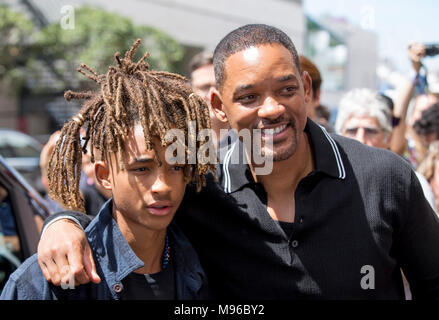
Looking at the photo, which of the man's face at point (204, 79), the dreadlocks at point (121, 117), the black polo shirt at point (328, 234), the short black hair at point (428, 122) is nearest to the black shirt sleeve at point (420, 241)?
the black polo shirt at point (328, 234)

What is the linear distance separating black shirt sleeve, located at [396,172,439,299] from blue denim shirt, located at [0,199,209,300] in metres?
A: 0.91

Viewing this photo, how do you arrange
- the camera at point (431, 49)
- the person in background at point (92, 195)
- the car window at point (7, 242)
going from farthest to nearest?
A: the person in background at point (92, 195)
the camera at point (431, 49)
the car window at point (7, 242)

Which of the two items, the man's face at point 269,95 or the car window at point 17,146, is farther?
the car window at point 17,146

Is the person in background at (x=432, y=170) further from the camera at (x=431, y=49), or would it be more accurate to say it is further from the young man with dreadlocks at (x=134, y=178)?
the young man with dreadlocks at (x=134, y=178)

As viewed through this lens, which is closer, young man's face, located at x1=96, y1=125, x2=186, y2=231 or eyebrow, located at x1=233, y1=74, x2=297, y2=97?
young man's face, located at x1=96, y1=125, x2=186, y2=231

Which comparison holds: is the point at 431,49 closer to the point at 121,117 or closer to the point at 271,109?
the point at 271,109

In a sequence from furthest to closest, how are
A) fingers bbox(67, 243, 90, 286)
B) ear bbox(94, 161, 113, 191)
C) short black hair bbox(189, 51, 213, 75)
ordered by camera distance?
short black hair bbox(189, 51, 213, 75) → ear bbox(94, 161, 113, 191) → fingers bbox(67, 243, 90, 286)

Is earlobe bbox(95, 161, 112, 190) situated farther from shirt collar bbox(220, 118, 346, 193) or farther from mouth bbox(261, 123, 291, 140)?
mouth bbox(261, 123, 291, 140)

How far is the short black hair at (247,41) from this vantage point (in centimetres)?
218

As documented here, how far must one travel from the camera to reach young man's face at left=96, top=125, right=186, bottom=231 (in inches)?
77.9

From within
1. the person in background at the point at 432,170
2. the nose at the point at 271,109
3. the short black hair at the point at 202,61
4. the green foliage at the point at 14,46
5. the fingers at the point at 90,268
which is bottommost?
the fingers at the point at 90,268

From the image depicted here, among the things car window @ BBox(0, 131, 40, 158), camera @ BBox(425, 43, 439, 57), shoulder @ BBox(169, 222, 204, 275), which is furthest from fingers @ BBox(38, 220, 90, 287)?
car window @ BBox(0, 131, 40, 158)

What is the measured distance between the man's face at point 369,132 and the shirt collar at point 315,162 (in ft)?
3.92
